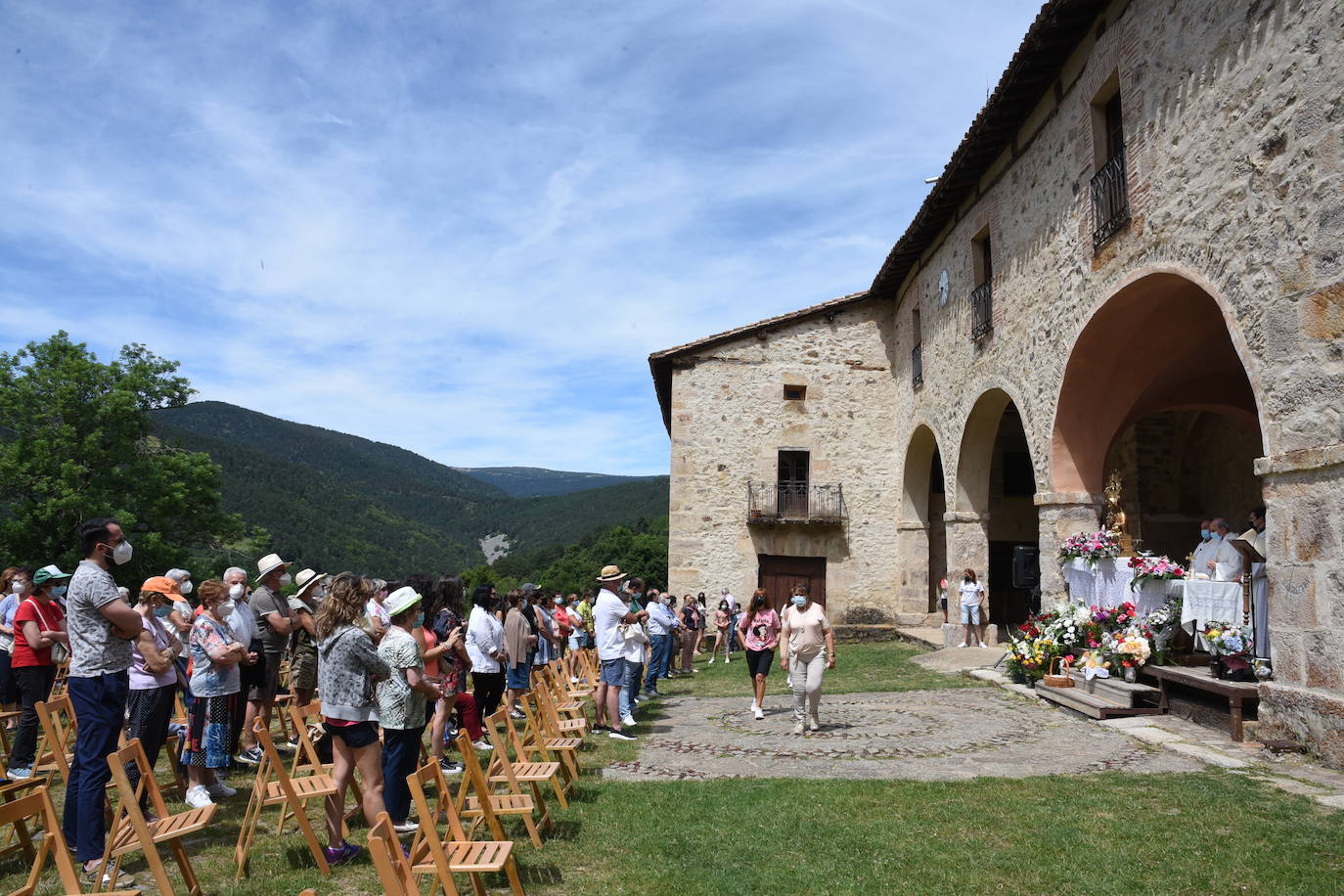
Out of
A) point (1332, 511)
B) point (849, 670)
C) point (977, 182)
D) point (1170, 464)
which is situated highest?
point (977, 182)

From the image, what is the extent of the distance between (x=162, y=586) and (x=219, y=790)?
4.54ft

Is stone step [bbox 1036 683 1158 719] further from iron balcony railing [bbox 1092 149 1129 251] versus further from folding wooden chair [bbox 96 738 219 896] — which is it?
folding wooden chair [bbox 96 738 219 896]

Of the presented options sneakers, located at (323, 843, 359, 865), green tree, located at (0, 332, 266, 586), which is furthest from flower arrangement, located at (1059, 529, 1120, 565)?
green tree, located at (0, 332, 266, 586)

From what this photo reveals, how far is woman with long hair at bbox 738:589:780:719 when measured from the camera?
9289mm

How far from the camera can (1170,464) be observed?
1554 cm

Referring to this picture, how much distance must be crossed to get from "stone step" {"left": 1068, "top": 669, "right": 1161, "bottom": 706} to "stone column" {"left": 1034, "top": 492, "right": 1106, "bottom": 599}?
2.01 m

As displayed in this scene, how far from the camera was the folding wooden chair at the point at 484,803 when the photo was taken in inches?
167

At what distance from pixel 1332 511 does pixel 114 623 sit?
7.50m

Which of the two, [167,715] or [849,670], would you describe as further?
[849,670]

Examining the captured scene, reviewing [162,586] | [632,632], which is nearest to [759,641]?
[632,632]

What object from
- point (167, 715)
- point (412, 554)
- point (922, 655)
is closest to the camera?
point (167, 715)

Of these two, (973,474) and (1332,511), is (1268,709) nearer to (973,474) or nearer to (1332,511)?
(1332,511)

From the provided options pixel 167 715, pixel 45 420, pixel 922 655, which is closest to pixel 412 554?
pixel 45 420

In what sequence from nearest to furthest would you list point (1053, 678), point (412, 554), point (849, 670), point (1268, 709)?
point (1268, 709) → point (1053, 678) → point (849, 670) → point (412, 554)
